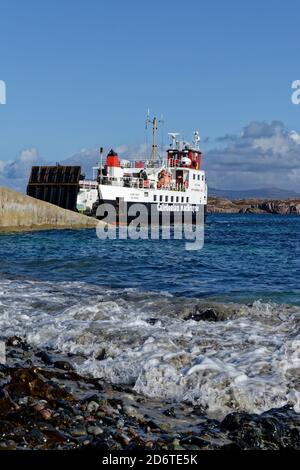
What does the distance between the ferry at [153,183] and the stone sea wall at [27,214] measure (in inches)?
299

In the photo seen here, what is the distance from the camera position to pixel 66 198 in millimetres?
49219

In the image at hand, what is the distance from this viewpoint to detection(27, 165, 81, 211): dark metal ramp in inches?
1929

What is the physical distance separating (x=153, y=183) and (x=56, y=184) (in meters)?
10.4

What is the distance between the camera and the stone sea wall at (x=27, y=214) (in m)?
35.8

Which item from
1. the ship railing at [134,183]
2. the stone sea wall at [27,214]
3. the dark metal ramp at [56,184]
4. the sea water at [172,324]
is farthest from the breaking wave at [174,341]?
the ship railing at [134,183]

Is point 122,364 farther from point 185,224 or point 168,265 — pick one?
point 185,224

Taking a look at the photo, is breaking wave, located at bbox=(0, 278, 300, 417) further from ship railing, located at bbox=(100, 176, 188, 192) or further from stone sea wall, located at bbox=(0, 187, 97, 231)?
ship railing, located at bbox=(100, 176, 188, 192)

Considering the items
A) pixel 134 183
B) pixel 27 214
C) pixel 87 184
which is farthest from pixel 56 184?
pixel 27 214

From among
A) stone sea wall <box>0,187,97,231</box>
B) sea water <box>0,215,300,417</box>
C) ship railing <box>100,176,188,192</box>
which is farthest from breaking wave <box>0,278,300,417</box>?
ship railing <box>100,176,188,192</box>

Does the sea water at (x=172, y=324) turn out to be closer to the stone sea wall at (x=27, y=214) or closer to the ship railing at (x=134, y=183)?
the stone sea wall at (x=27, y=214)

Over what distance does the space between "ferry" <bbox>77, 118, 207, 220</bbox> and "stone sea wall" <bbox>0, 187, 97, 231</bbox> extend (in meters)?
7.60

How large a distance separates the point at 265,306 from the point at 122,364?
536cm

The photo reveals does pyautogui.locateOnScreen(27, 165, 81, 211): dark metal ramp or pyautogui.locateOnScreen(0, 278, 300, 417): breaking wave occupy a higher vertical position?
pyautogui.locateOnScreen(27, 165, 81, 211): dark metal ramp

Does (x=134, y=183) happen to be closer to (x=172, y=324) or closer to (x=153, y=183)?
(x=153, y=183)
